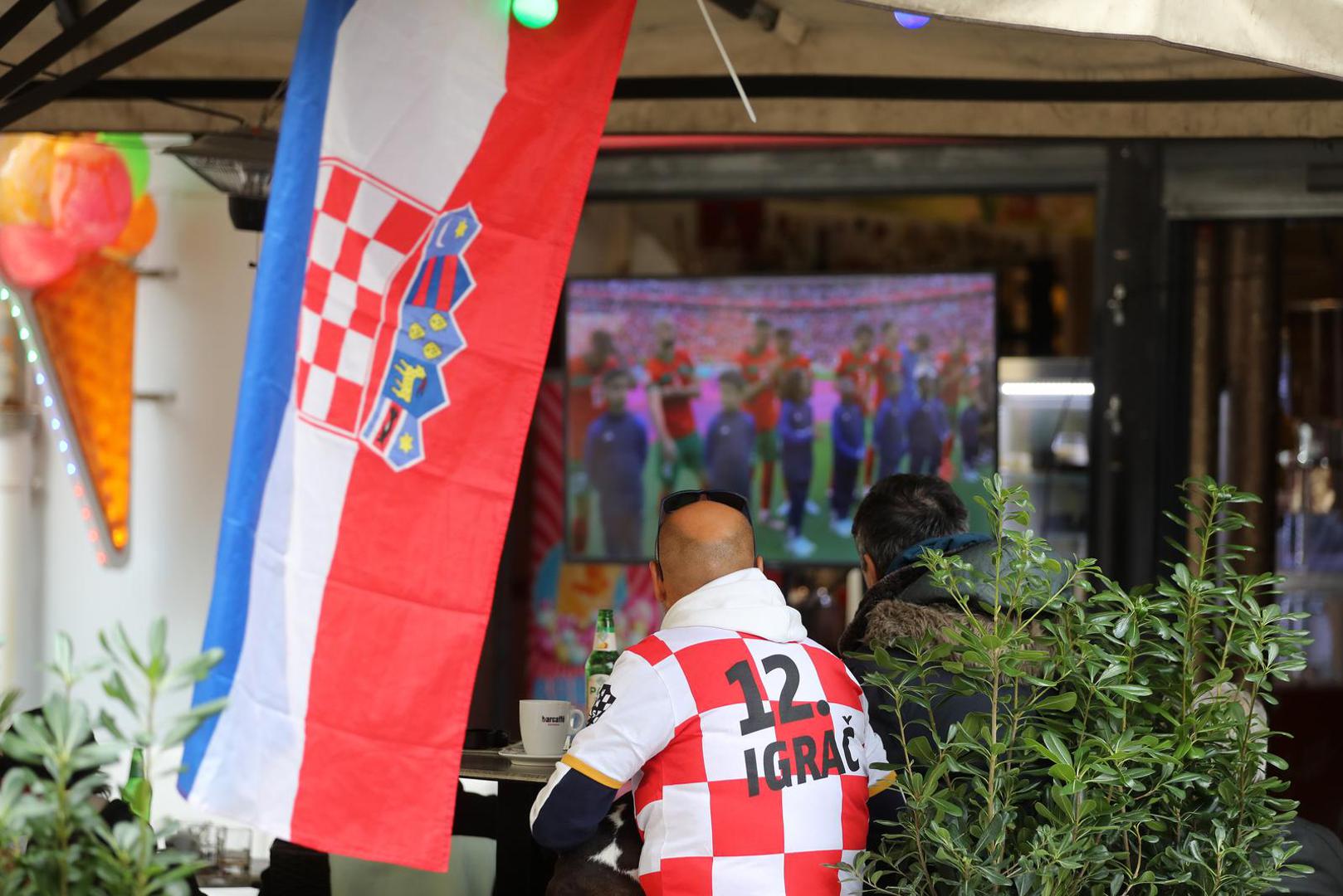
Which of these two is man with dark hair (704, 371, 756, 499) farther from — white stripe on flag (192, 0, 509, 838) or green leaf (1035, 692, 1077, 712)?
white stripe on flag (192, 0, 509, 838)

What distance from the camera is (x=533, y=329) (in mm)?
2441

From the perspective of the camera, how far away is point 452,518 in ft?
7.76

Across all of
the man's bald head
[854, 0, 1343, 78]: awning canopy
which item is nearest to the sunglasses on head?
the man's bald head

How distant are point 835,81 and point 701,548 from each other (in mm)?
1768

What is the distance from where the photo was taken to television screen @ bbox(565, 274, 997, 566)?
239 inches

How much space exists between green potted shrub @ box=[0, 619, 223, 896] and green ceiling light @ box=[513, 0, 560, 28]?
1201 mm

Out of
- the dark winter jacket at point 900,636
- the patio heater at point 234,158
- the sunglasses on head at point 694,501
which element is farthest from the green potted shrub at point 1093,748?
the patio heater at point 234,158

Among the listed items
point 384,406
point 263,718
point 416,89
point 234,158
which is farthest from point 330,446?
point 234,158

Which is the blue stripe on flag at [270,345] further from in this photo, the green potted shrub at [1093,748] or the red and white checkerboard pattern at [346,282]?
the green potted shrub at [1093,748]

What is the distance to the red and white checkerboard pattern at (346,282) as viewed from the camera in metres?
2.33

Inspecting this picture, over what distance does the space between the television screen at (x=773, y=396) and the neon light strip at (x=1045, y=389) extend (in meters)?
0.27

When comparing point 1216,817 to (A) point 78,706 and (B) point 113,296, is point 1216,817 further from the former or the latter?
(B) point 113,296

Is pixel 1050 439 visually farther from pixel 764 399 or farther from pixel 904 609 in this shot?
pixel 904 609

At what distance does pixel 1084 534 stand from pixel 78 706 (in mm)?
4796
